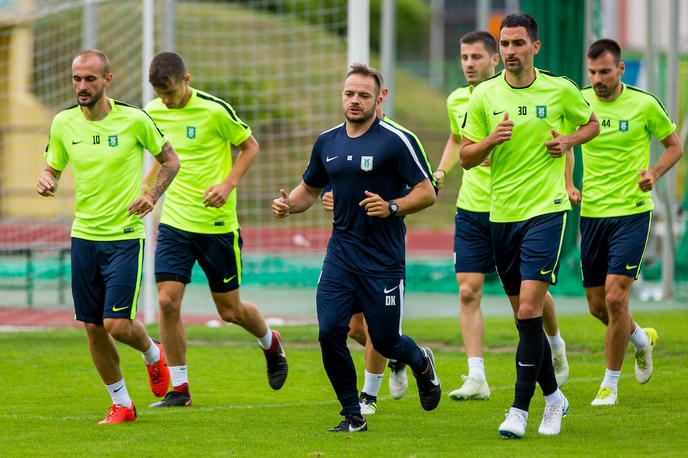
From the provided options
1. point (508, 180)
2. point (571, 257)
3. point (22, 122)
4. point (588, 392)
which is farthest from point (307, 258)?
point (508, 180)

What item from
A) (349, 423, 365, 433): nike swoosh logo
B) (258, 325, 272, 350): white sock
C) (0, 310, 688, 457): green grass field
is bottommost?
(0, 310, 688, 457): green grass field

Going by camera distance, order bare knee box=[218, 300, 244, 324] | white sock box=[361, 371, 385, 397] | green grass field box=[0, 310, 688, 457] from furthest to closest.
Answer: bare knee box=[218, 300, 244, 324]
white sock box=[361, 371, 385, 397]
green grass field box=[0, 310, 688, 457]

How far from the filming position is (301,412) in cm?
941

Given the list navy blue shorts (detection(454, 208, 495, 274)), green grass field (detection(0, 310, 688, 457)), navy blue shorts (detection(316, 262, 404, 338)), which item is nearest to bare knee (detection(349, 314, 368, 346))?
green grass field (detection(0, 310, 688, 457))

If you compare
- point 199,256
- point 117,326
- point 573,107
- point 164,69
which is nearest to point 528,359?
point 573,107

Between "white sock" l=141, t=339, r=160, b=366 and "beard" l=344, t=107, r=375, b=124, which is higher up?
"beard" l=344, t=107, r=375, b=124

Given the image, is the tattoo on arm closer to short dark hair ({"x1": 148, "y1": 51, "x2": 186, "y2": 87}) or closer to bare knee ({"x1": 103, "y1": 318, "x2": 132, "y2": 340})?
short dark hair ({"x1": 148, "y1": 51, "x2": 186, "y2": 87})

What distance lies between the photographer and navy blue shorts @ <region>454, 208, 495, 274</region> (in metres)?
10.2

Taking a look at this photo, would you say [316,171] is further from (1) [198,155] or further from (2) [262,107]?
(2) [262,107]

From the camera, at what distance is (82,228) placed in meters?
8.95

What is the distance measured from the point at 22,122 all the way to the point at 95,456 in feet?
77.4

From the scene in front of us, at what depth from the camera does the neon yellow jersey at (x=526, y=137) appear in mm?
8445

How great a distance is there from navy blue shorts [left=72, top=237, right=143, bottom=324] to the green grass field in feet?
2.49

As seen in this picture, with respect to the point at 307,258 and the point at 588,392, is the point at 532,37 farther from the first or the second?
the point at 307,258
